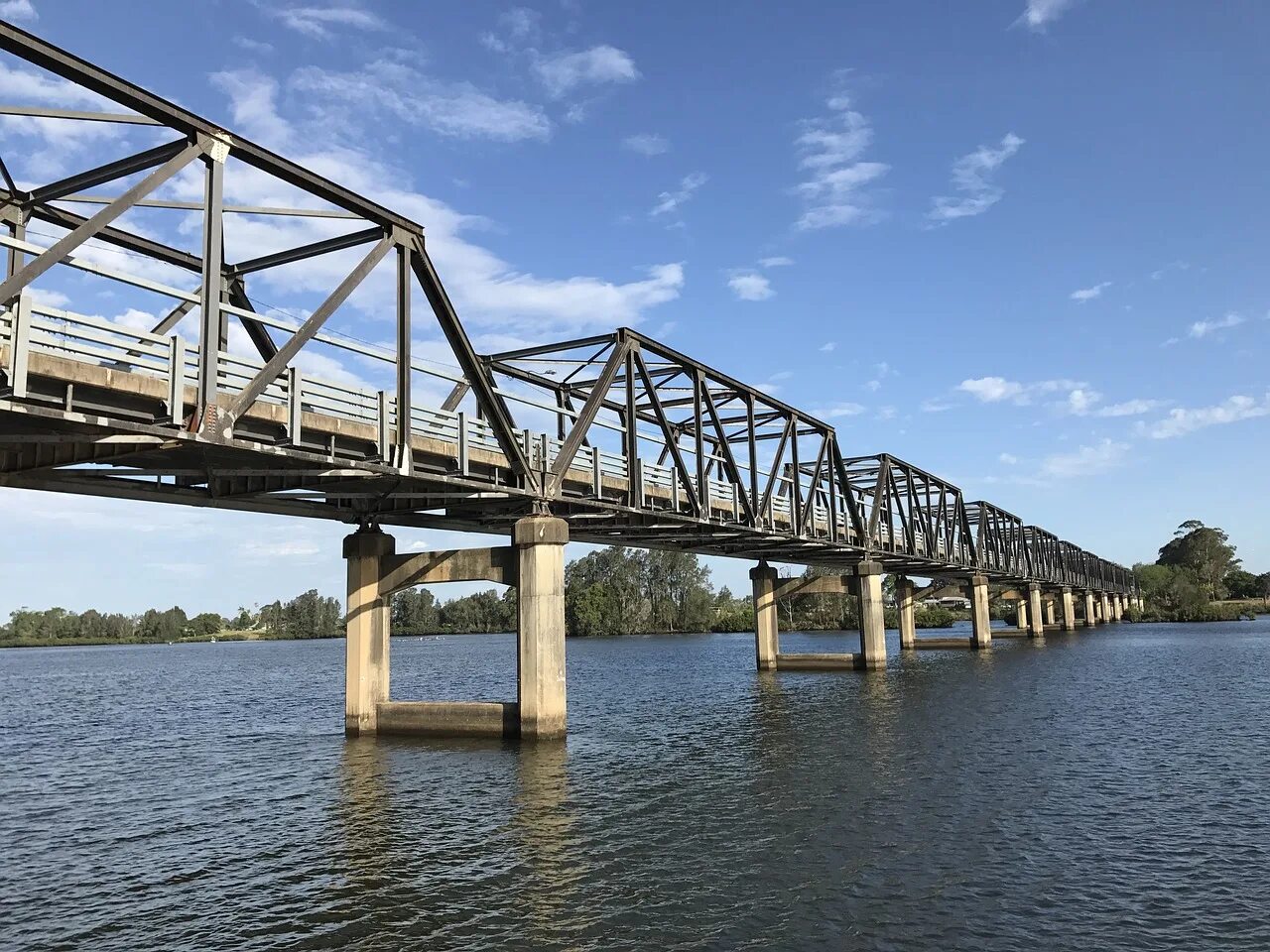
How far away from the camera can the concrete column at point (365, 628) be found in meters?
34.9

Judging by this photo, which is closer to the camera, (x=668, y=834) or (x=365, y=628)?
(x=668, y=834)

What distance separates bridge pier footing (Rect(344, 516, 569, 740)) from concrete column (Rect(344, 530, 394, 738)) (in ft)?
0.12

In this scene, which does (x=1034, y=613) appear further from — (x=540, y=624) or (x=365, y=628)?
(x=365, y=628)

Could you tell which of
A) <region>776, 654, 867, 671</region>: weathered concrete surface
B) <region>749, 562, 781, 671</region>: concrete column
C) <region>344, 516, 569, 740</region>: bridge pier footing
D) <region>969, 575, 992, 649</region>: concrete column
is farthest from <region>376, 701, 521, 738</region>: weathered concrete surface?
<region>969, 575, 992, 649</region>: concrete column

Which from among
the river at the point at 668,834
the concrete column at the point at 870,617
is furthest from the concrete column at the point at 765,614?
the river at the point at 668,834

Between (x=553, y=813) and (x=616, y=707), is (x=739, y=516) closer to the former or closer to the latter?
(x=616, y=707)

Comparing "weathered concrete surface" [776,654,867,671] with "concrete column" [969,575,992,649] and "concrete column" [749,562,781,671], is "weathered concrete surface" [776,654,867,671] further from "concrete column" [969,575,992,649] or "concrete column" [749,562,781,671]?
"concrete column" [969,575,992,649]

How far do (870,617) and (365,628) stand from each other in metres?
43.6

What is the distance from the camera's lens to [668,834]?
20.6 metres

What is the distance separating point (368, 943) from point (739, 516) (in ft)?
124

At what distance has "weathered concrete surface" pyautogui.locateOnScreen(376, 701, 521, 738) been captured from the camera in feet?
110

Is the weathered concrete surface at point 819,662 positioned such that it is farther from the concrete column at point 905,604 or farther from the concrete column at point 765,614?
the concrete column at point 905,604

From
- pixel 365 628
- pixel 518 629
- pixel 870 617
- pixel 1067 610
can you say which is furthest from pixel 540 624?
pixel 1067 610

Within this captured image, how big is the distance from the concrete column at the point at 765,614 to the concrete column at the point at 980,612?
3530 cm
